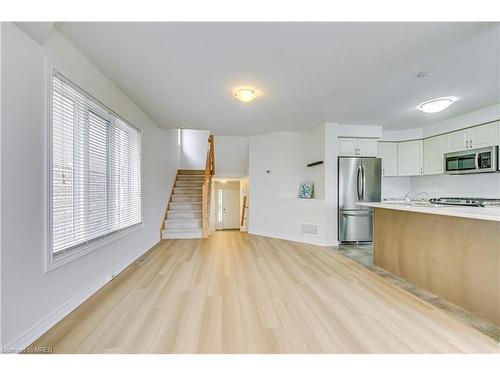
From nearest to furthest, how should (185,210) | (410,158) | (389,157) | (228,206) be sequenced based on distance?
(410,158), (389,157), (185,210), (228,206)

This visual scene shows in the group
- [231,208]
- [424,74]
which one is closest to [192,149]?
[231,208]

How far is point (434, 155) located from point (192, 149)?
22.0ft

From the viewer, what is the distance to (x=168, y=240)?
4.70m

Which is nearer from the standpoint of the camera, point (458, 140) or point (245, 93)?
point (245, 93)

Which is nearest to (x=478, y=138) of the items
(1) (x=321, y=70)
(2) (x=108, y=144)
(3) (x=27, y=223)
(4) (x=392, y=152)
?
(4) (x=392, y=152)

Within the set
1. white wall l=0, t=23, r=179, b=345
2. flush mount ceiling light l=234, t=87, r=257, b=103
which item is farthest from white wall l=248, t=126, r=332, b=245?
white wall l=0, t=23, r=179, b=345

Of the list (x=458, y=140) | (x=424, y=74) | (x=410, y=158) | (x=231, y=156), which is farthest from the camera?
(x=231, y=156)

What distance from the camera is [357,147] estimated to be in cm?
459

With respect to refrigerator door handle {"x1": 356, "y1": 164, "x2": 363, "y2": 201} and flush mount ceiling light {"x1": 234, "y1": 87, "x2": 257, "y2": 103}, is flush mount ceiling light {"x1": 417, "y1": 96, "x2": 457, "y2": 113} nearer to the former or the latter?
refrigerator door handle {"x1": 356, "y1": 164, "x2": 363, "y2": 201}

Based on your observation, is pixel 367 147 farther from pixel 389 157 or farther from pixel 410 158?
pixel 410 158

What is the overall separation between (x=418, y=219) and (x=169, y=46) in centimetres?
320

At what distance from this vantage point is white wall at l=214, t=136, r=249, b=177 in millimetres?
6410

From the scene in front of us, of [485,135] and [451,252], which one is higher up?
[485,135]

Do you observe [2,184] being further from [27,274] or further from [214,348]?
[214,348]
